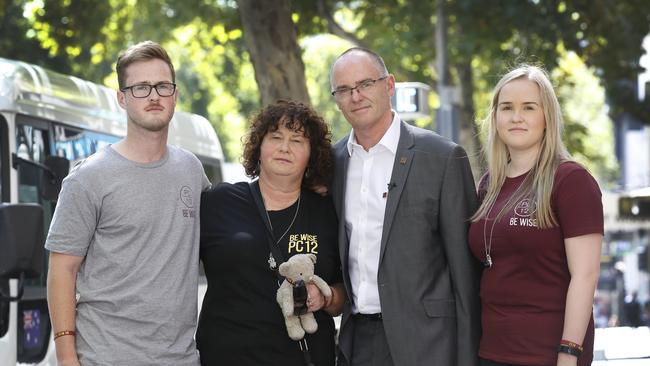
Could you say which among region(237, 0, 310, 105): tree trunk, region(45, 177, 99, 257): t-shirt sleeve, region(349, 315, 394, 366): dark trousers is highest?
region(237, 0, 310, 105): tree trunk

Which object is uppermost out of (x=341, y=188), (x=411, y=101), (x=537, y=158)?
(x=411, y=101)

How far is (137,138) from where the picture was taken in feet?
16.4

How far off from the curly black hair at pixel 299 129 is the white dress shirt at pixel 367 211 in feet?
0.47

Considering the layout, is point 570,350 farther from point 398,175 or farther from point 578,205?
point 398,175

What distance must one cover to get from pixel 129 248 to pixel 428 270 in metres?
1.41

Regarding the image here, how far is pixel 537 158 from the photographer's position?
506 centimetres

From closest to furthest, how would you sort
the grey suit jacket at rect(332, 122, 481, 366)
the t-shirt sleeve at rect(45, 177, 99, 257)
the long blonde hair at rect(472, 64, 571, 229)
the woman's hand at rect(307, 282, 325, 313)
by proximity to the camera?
the t-shirt sleeve at rect(45, 177, 99, 257) → the long blonde hair at rect(472, 64, 571, 229) → the woman's hand at rect(307, 282, 325, 313) → the grey suit jacket at rect(332, 122, 481, 366)

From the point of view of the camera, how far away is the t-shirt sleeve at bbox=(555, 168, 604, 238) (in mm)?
4801

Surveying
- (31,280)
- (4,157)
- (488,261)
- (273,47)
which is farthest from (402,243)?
(273,47)

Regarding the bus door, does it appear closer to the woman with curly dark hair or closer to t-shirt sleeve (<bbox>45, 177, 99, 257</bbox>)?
the woman with curly dark hair

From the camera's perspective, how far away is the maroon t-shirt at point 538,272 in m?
4.84

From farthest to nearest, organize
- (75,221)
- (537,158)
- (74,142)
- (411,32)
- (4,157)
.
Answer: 1. (411,32)
2. (74,142)
3. (4,157)
4. (537,158)
5. (75,221)

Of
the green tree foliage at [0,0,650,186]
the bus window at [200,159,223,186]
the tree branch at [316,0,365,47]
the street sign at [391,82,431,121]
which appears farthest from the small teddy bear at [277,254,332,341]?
the tree branch at [316,0,365,47]

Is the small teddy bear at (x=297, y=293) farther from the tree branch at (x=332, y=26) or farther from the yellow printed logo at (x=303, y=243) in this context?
the tree branch at (x=332, y=26)
